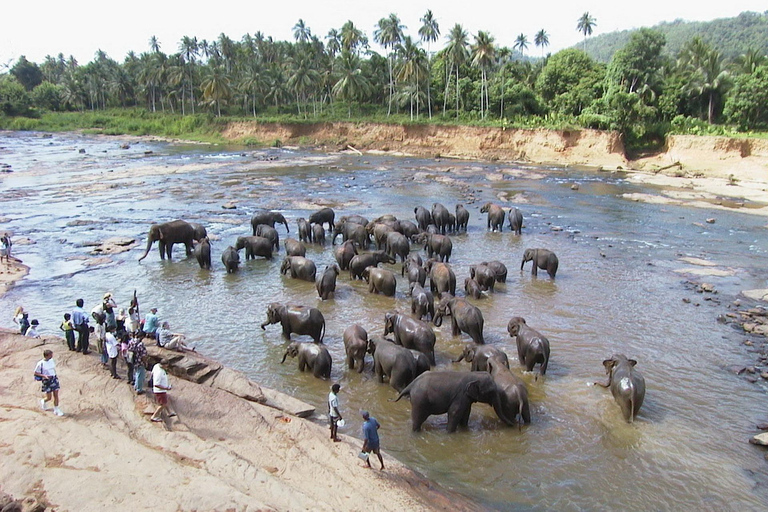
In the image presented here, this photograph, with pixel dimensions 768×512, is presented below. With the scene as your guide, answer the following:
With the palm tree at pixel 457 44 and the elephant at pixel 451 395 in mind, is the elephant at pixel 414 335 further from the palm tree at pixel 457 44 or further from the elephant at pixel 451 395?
the palm tree at pixel 457 44

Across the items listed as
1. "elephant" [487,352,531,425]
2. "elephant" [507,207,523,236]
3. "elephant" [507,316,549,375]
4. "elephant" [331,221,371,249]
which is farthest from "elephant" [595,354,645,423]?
"elephant" [507,207,523,236]

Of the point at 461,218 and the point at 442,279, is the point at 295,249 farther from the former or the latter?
the point at 461,218

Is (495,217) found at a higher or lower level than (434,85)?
lower

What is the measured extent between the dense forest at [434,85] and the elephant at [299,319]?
42.7 metres

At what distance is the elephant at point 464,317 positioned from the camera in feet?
43.1

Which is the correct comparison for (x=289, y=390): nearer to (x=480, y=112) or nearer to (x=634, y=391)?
(x=634, y=391)

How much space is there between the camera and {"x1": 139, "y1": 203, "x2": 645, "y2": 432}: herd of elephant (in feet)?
32.1

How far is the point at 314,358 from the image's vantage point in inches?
457

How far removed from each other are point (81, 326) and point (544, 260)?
1332 cm

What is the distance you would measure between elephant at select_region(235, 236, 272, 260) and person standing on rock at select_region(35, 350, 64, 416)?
1197cm

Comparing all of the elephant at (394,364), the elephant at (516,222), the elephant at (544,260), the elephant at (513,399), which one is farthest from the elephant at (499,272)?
the elephant at (513,399)

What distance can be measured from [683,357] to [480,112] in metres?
53.3

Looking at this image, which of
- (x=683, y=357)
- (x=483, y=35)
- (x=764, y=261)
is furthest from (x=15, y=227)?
(x=483, y=35)

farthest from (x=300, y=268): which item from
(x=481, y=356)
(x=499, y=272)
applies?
(x=481, y=356)
